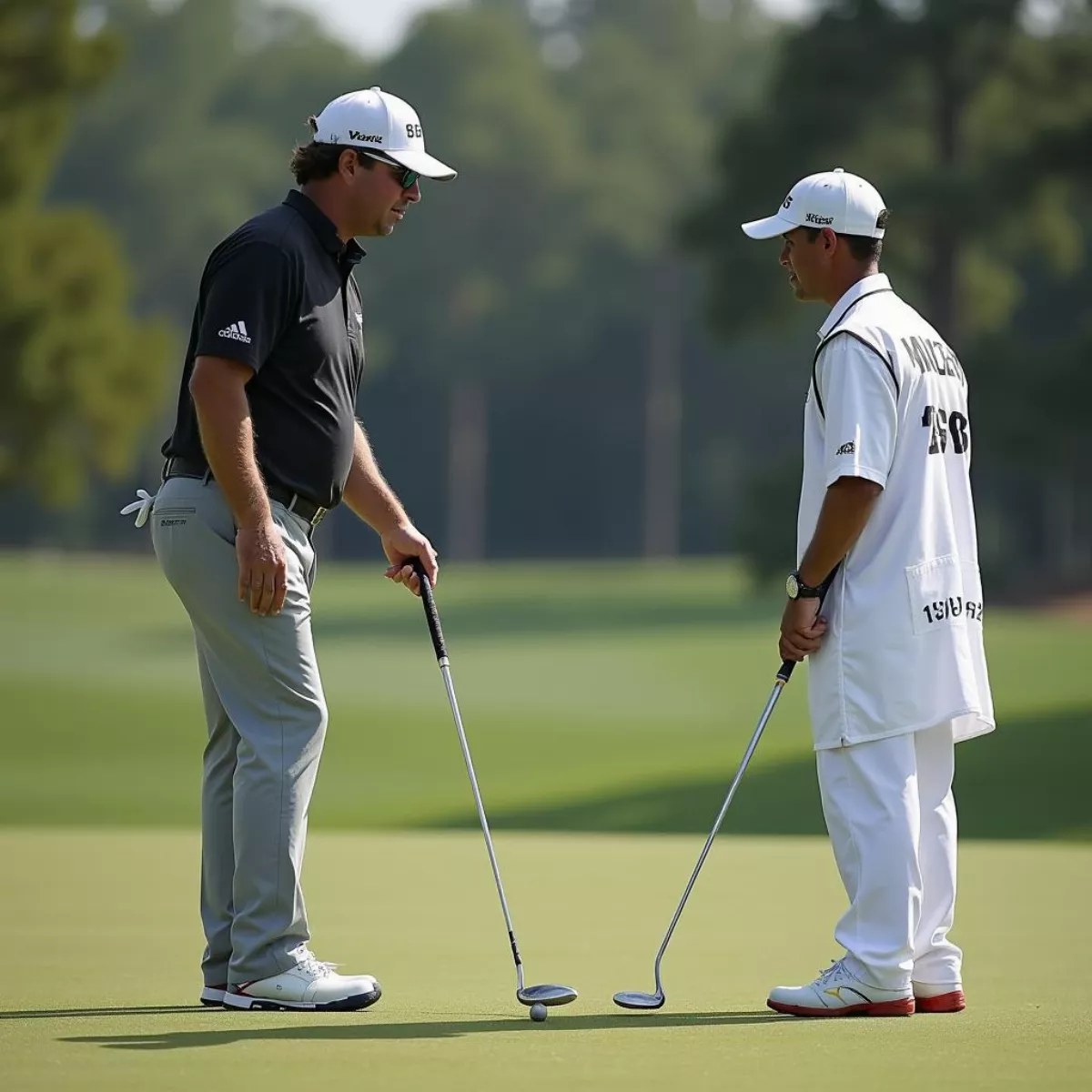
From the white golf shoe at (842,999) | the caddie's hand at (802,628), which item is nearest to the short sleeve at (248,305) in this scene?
the caddie's hand at (802,628)

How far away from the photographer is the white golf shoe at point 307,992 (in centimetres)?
474

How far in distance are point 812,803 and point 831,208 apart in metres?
8.31

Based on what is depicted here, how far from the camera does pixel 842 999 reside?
4.77 meters

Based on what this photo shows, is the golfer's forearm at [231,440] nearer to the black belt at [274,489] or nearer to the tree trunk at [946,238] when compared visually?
the black belt at [274,489]

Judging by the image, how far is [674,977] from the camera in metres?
5.34

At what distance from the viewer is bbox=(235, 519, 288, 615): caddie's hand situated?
4703 millimetres

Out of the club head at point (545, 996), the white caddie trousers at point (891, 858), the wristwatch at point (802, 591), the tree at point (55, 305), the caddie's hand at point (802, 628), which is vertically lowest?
the club head at point (545, 996)

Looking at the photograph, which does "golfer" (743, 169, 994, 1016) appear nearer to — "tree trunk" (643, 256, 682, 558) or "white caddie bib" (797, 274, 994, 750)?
"white caddie bib" (797, 274, 994, 750)

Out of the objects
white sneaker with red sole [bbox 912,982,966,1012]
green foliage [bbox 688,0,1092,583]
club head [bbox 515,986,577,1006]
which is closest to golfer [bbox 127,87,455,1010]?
club head [bbox 515,986,577,1006]

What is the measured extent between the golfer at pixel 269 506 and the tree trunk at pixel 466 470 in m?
58.3

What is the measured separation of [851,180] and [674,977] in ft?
6.43

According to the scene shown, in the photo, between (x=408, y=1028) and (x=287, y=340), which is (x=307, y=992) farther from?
(x=287, y=340)

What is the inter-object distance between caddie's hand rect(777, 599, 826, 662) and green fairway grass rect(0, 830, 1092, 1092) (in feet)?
2.64

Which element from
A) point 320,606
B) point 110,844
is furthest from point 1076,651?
point 110,844
